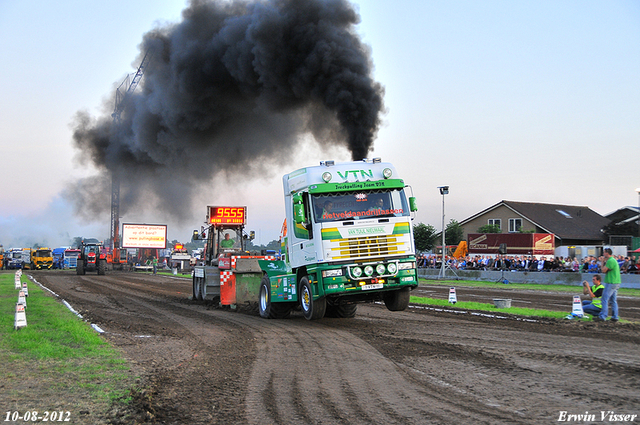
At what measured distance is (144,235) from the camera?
58.8 m

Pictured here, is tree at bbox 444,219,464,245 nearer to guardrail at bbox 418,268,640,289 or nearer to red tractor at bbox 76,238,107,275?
guardrail at bbox 418,268,640,289

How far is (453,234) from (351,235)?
52.2m

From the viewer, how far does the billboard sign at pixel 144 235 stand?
57.7 meters

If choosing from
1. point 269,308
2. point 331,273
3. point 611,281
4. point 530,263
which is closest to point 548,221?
point 530,263

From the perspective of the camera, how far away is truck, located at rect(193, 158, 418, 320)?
37.2 ft

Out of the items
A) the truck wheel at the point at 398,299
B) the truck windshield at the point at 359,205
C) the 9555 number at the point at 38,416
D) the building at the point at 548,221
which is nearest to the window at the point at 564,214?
the building at the point at 548,221

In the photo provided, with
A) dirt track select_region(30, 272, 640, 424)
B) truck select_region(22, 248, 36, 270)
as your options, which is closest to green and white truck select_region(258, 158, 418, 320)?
dirt track select_region(30, 272, 640, 424)

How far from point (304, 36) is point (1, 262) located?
185ft

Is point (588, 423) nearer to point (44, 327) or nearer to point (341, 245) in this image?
point (341, 245)

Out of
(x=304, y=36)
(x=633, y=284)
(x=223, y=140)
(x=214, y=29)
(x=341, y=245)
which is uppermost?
(x=214, y=29)

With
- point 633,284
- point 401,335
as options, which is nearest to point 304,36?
point 401,335

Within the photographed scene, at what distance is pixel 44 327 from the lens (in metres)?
11.3

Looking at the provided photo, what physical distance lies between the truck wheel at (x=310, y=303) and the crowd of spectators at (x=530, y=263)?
1788 centimetres

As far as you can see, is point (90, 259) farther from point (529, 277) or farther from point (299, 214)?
point (299, 214)
